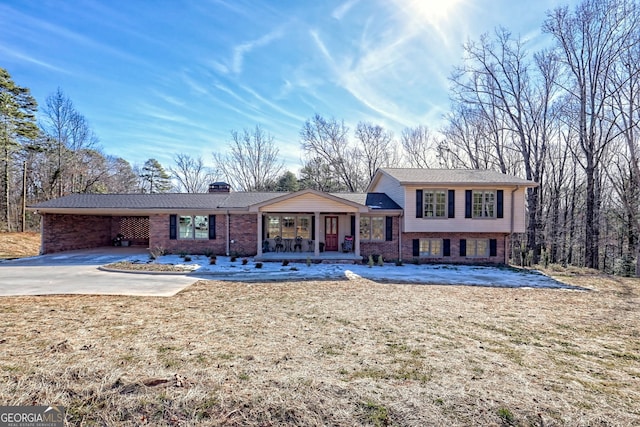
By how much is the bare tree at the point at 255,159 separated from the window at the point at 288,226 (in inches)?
633

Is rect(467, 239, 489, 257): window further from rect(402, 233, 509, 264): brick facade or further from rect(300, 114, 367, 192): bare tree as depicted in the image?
rect(300, 114, 367, 192): bare tree

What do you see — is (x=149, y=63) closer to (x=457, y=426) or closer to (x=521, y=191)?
(x=457, y=426)

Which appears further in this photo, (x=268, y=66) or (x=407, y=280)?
(x=268, y=66)

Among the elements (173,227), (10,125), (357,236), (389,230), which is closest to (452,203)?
(389,230)

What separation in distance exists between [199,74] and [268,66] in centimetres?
327

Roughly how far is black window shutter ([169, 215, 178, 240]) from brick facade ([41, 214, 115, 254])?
6039mm

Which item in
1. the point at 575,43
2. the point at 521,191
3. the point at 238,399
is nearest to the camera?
the point at 238,399

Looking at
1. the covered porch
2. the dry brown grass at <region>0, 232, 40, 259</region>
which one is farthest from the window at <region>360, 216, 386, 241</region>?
the dry brown grass at <region>0, 232, 40, 259</region>

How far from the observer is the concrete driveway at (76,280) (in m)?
7.91

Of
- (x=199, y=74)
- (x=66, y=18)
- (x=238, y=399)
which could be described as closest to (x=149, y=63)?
(x=199, y=74)

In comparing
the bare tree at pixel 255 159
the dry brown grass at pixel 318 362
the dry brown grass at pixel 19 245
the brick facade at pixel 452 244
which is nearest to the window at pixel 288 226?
the brick facade at pixel 452 244

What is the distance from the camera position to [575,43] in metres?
17.6

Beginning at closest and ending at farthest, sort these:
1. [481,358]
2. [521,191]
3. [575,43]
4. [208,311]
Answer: [481,358] < [208,311] < [521,191] < [575,43]

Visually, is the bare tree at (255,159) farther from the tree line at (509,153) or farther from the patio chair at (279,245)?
the patio chair at (279,245)
